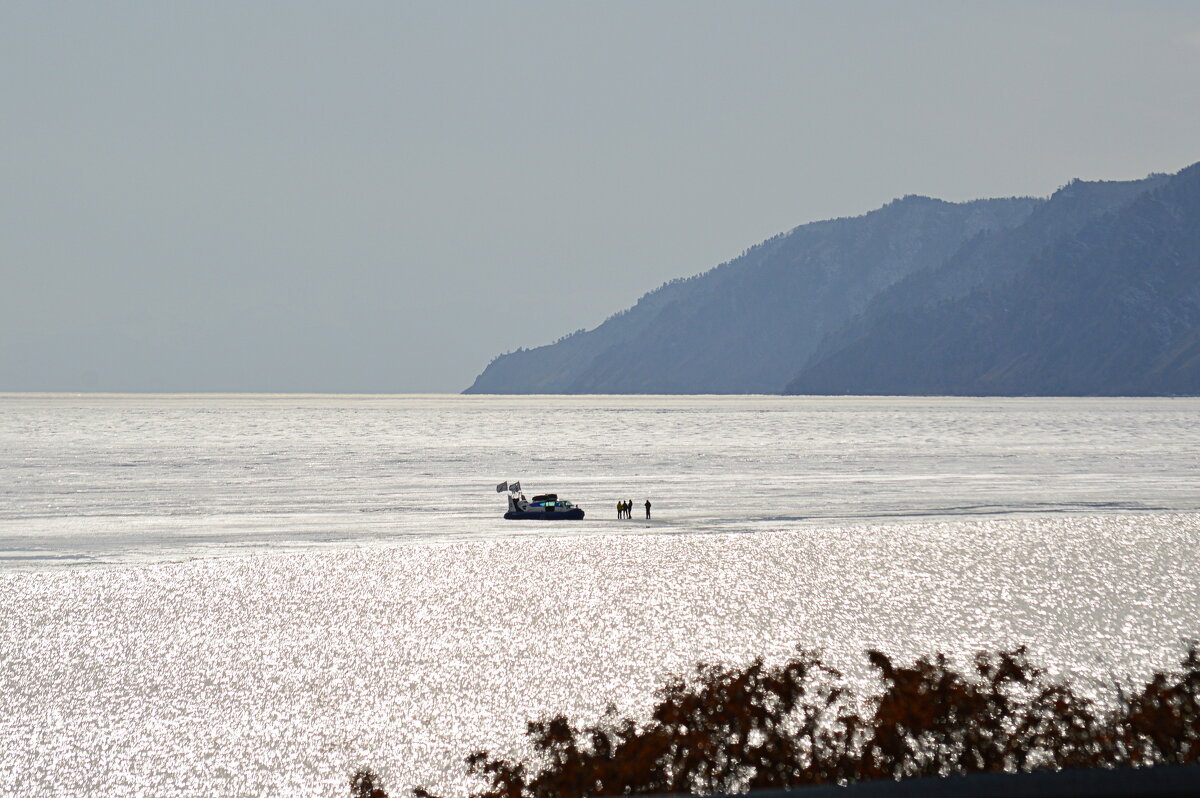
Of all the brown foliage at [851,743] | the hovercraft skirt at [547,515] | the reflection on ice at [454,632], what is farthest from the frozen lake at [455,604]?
the brown foliage at [851,743]

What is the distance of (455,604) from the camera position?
4259 centimetres

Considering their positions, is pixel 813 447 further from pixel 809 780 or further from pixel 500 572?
pixel 809 780

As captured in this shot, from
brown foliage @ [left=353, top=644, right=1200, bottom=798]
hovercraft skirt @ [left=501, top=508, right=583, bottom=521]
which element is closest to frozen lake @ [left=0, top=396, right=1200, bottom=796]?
hovercraft skirt @ [left=501, top=508, right=583, bottom=521]

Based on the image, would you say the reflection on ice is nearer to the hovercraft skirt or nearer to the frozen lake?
the frozen lake

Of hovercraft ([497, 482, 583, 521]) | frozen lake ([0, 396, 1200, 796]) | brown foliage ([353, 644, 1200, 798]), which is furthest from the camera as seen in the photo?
hovercraft ([497, 482, 583, 521])

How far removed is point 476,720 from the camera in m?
26.4

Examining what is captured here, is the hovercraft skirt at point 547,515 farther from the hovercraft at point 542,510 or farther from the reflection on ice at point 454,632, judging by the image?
the reflection on ice at point 454,632

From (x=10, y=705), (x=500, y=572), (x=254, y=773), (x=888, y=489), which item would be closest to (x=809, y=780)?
(x=254, y=773)

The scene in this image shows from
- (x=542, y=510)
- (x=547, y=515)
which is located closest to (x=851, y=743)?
(x=547, y=515)

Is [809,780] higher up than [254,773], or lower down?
higher up

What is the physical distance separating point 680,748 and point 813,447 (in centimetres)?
15438

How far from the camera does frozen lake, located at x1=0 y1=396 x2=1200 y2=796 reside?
25.5 meters

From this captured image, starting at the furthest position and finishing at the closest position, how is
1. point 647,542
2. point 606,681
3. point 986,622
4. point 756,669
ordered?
point 647,542 → point 986,622 → point 606,681 → point 756,669

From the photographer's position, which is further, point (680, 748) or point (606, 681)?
point (606, 681)
